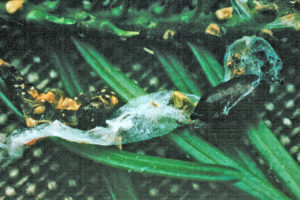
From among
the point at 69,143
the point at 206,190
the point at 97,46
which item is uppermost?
the point at 97,46

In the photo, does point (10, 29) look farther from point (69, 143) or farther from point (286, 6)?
point (286, 6)

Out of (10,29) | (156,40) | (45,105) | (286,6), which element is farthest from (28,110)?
(286,6)

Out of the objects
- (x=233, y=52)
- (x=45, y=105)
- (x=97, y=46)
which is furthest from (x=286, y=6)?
(x=45, y=105)

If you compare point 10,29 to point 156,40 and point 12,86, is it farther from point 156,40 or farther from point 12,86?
point 156,40

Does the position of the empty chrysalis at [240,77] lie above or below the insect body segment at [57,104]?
above

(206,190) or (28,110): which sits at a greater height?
(28,110)

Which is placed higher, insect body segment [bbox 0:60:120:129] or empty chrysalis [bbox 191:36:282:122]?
empty chrysalis [bbox 191:36:282:122]
